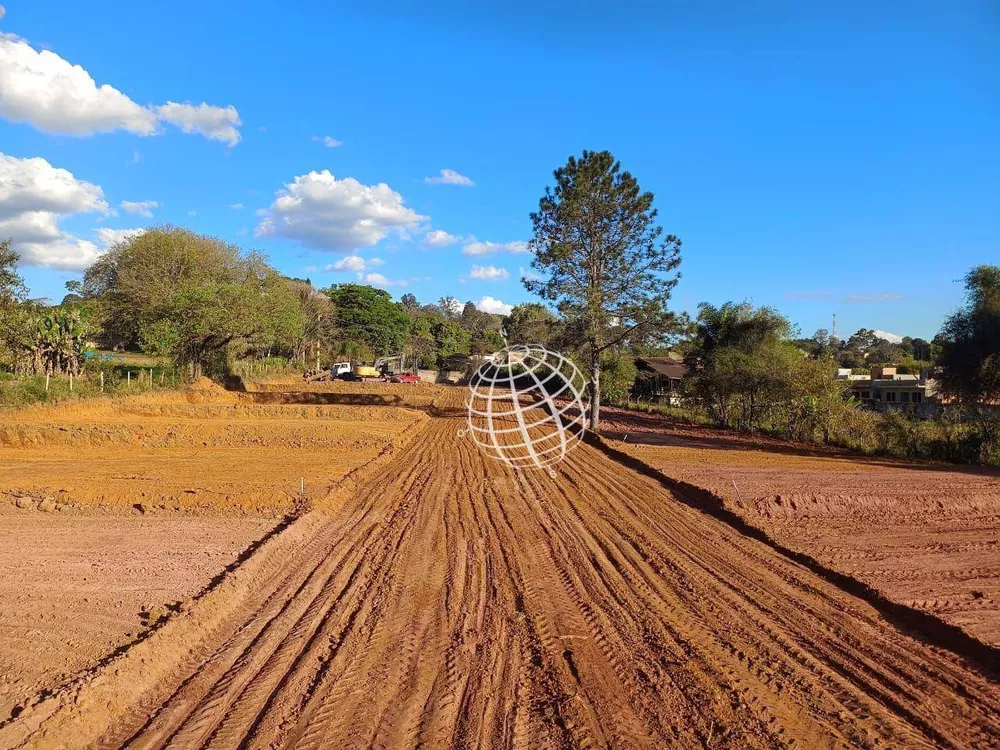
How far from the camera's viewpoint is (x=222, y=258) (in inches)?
1902

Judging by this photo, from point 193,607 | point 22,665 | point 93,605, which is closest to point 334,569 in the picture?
point 193,607

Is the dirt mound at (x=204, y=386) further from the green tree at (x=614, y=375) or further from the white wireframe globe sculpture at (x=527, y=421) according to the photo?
the green tree at (x=614, y=375)

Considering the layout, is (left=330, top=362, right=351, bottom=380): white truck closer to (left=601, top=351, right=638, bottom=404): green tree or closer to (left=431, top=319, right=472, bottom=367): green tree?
(left=431, top=319, right=472, bottom=367): green tree

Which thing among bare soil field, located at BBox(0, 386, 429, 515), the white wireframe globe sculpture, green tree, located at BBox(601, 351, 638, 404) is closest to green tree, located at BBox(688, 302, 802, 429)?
green tree, located at BBox(601, 351, 638, 404)

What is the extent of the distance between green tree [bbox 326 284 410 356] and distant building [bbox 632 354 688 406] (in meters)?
37.0

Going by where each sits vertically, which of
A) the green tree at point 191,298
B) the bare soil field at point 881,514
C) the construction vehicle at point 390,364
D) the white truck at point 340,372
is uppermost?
the green tree at point 191,298

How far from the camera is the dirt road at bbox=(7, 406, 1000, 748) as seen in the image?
14.1 ft

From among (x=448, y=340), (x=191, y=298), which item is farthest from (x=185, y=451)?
(x=448, y=340)

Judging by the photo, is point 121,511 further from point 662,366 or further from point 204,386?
point 662,366

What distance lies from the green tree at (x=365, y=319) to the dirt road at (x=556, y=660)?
67.1 m

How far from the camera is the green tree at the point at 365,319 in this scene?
73750 mm

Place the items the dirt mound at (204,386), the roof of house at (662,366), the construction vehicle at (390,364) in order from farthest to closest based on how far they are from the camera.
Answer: the construction vehicle at (390,364) < the roof of house at (662,366) < the dirt mound at (204,386)

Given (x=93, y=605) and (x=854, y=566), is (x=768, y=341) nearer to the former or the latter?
(x=854, y=566)

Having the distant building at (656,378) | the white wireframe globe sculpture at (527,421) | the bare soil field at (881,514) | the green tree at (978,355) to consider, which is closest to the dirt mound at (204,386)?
the white wireframe globe sculpture at (527,421)
